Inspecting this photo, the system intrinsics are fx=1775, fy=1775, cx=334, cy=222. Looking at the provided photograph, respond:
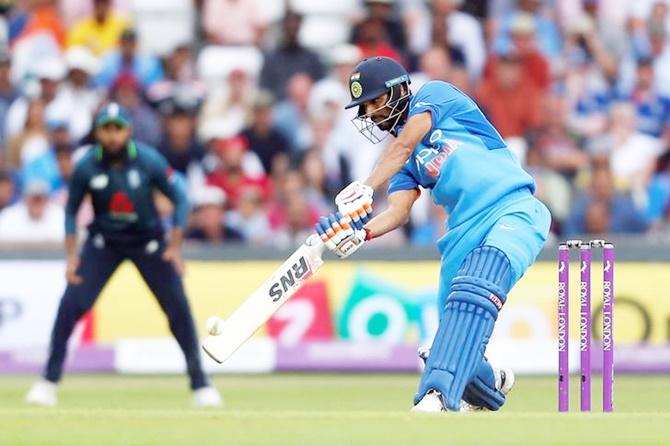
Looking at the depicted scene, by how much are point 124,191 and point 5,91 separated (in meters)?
5.33

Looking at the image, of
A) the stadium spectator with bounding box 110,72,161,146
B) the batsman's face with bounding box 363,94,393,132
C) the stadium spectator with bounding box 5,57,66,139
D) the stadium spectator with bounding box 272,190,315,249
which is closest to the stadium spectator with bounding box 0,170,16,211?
the stadium spectator with bounding box 5,57,66,139

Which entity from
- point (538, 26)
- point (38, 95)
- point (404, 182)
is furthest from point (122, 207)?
point (538, 26)

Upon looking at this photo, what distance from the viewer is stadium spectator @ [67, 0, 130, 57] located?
16.1 m

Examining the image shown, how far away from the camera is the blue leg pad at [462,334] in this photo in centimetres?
736

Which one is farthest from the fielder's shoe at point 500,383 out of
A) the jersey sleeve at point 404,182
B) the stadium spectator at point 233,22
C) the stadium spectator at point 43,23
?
the stadium spectator at point 43,23

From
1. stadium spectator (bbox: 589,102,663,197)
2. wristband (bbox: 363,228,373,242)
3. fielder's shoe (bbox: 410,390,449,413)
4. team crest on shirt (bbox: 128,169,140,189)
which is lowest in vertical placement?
fielder's shoe (bbox: 410,390,449,413)

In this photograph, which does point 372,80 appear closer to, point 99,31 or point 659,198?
point 659,198

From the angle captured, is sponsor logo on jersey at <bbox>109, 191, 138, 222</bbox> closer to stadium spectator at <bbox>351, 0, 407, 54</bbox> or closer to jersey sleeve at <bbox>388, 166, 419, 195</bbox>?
jersey sleeve at <bbox>388, 166, 419, 195</bbox>

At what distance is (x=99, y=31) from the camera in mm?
16125

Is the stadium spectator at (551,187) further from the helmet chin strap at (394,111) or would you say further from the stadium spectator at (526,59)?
the helmet chin strap at (394,111)

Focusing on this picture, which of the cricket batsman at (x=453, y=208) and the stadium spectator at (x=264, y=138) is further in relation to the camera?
the stadium spectator at (x=264, y=138)

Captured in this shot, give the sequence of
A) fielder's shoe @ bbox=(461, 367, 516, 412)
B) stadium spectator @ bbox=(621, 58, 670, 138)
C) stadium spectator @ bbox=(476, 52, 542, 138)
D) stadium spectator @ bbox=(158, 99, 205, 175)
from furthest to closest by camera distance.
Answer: stadium spectator @ bbox=(621, 58, 670, 138), stadium spectator @ bbox=(476, 52, 542, 138), stadium spectator @ bbox=(158, 99, 205, 175), fielder's shoe @ bbox=(461, 367, 516, 412)

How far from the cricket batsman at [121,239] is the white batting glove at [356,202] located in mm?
3284

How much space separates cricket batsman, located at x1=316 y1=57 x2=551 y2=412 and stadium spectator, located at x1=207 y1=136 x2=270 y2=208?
21.9ft
